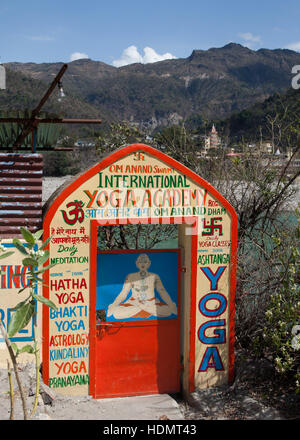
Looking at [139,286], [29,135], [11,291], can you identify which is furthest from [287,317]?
[29,135]

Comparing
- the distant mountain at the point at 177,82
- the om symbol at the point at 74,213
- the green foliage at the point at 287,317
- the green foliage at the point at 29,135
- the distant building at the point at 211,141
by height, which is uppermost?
the distant mountain at the point at 177,82

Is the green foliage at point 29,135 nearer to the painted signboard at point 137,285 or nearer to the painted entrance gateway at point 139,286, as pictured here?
the painted entrance gateway at point 139,286

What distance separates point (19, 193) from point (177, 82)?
103 m

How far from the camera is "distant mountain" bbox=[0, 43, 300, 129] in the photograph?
8112cm

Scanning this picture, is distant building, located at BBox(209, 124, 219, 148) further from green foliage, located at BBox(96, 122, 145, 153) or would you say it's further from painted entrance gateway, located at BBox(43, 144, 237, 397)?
painted entrance gateway, located at BBox(43, 144, 237, 397)

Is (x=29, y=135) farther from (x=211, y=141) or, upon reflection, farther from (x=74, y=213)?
(x=211, y=141)

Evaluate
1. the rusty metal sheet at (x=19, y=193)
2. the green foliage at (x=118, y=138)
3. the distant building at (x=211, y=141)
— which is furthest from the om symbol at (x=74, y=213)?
the distant building at (x=211, y=141)

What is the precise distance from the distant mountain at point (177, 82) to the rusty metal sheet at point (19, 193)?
3887 cm

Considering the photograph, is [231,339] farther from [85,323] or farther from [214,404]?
[85,323]

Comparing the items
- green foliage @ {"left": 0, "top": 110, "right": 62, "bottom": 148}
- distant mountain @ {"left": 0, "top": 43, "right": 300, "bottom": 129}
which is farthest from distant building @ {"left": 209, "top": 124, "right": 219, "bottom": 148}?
distant mountain @ {"left": 0, "top": 43, "right": 300, "bottom": 129}

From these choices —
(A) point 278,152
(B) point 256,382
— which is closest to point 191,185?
(B) point 256,382

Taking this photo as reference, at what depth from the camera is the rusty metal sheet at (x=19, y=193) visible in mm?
5863

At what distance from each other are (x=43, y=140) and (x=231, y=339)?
3.60 metres

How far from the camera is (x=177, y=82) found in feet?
342
